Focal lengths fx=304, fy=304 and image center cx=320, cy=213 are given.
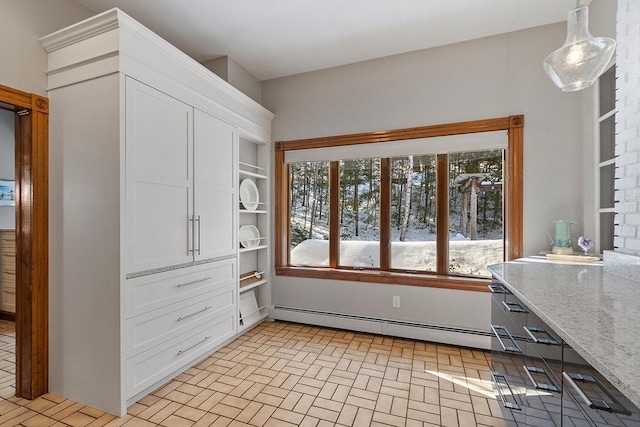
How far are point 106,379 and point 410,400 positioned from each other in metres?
1.95

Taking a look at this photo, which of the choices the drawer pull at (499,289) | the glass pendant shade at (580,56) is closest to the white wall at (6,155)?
the drawer pull at (499,289)

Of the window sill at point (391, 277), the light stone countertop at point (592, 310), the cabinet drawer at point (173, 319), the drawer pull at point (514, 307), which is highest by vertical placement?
the light stone countertop at point (592, 310)

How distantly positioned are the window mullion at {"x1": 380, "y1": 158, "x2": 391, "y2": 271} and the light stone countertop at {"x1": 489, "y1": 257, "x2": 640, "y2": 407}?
140 centimetres

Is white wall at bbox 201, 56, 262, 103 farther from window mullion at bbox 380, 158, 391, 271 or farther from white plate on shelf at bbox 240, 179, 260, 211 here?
window mullion at bbox 380, 158, 391, 271

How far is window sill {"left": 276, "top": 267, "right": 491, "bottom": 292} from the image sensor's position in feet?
9.45

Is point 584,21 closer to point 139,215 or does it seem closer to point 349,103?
point 349,103

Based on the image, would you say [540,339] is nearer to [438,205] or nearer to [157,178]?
[438,205]

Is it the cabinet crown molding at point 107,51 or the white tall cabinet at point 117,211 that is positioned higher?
the cabinet crown molding at point 107,51

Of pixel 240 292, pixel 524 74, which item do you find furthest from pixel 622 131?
pixel 240 292

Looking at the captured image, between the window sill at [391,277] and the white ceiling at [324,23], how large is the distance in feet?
7.49

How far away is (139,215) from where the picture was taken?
2.01 meters

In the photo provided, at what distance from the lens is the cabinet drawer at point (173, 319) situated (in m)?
1.98

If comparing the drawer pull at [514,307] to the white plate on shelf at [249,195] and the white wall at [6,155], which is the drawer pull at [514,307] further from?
the white wall at [6,155]

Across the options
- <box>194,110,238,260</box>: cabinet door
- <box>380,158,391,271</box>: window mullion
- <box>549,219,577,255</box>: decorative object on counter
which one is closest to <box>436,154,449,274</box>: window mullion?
<box>380,158,391,271</box>: window mullion
